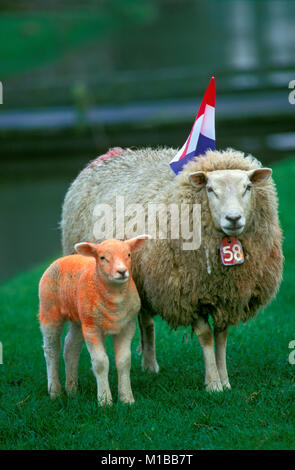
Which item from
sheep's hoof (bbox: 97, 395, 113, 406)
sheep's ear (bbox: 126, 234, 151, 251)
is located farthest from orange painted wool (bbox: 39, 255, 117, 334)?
sheep's hoof (bbox: 97, 395, 113, 406)

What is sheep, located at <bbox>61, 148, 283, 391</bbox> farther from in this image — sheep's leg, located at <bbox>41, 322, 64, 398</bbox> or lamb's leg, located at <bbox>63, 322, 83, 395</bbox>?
sheep's leg, located at <bbox>41, 322, 64, 398</bbox>

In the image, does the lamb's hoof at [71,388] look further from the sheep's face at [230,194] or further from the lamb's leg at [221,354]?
the sheep's face at [230,194]

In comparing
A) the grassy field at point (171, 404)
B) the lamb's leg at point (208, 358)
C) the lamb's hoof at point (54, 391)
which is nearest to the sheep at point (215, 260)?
the lamb's leg at point (208, 358)

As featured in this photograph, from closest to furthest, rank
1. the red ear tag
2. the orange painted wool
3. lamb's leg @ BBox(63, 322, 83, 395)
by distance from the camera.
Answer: the orange painted wool → the red ear tag → lamb's leg @ BBox(63, 322, 83, 395)

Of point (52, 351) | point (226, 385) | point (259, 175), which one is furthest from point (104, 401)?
point (259, 175)

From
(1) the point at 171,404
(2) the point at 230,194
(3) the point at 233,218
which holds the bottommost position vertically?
(1) the point at 171,404

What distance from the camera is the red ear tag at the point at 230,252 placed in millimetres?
4387

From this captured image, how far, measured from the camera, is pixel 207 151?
4.64m

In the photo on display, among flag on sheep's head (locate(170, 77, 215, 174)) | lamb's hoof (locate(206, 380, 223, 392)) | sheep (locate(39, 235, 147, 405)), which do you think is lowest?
lamb's hoof (locate(206, 380, 223, 392))

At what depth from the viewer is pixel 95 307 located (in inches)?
168

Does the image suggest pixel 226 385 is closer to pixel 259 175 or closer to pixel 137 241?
pixel 137 241

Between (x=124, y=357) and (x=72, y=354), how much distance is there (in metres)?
0.46

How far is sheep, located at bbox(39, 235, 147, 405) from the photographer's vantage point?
165 inches

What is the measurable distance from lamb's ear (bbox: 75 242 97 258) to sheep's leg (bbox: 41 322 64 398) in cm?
64
